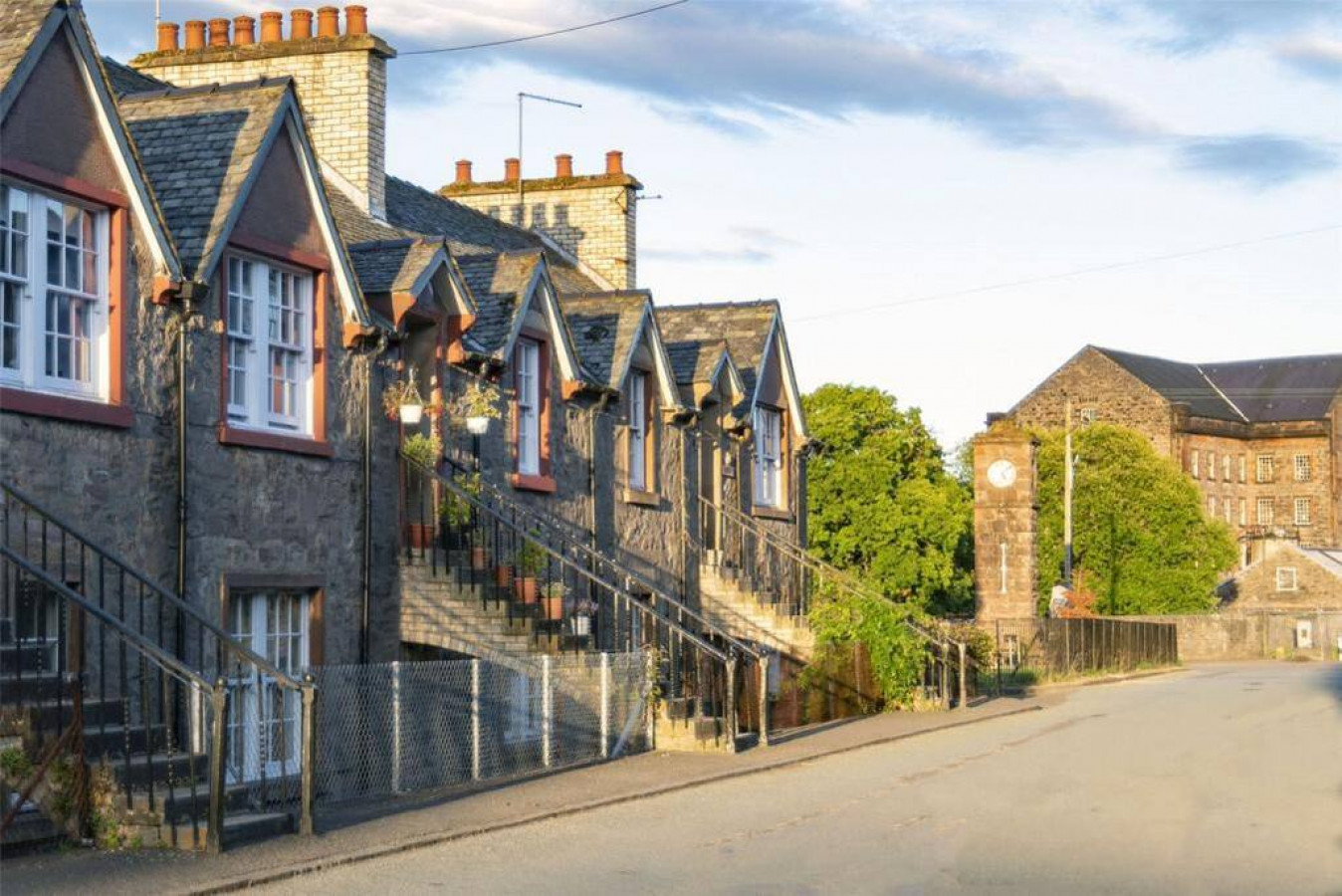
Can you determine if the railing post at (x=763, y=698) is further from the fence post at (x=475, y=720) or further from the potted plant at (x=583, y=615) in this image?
the fence post at (x=475, y=720)

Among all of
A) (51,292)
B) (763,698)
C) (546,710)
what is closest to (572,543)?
(763,698)

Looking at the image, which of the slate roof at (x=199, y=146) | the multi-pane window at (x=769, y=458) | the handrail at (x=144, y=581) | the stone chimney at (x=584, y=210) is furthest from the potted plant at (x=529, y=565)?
the stone chimney at (x=584, y=210)

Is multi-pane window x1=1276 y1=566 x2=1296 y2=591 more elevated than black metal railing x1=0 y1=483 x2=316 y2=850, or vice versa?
black metal railing x1=0 y1=483 x2=316 y2=850

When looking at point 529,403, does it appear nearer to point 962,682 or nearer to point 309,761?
point 962,682

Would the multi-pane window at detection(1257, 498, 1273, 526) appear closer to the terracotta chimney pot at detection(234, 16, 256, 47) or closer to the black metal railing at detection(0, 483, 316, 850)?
the terracotta chimney pot at detection(234, 16, 256, 47)

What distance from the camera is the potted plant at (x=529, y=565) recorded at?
22.7 m

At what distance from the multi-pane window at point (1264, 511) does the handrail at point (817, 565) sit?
4015 inches

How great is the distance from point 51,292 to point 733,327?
2002 cm

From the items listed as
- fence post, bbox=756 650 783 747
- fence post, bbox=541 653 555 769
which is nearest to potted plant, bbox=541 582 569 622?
fence post, bbox=541 653 555 769

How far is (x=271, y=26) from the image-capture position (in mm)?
28828

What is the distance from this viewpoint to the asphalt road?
12.8 metres

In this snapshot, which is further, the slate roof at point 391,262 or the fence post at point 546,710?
the slate roof at point 391,262

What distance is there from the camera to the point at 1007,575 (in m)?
48.9

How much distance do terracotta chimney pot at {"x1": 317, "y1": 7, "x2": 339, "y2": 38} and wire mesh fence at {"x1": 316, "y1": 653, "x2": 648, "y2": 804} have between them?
1073 cm
